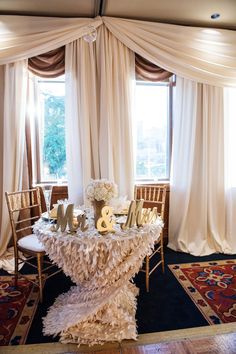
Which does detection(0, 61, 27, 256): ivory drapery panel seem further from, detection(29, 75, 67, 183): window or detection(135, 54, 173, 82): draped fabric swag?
detection(135, 54, 173, 82): draped fabric swag

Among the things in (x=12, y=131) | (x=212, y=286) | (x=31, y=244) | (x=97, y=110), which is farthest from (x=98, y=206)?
(x=12, y=131)

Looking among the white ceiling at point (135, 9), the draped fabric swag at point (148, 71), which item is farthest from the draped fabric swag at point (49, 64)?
the draped fabric swag at point (148, 71)

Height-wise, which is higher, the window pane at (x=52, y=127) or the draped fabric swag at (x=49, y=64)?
the draped fabric swag at (x=49, y=64)

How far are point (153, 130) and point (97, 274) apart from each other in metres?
2.29

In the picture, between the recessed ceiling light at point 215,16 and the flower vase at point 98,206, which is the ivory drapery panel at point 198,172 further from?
the flower vase at point 98,206

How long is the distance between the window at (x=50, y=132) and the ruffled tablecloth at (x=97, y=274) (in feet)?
4.93

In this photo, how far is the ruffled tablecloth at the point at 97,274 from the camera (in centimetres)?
170

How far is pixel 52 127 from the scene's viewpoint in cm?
331

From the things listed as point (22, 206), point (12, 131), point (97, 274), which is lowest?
point (97, 274)

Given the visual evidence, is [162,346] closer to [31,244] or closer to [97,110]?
[31,244]

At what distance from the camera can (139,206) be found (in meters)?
1.93

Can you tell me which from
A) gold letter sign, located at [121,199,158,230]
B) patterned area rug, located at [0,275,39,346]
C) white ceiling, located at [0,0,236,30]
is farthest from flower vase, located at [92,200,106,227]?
white ceiling, located at [0,0,236,30]

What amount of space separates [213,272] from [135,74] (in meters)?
2.54

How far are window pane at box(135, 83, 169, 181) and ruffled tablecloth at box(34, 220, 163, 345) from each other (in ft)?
5.46
